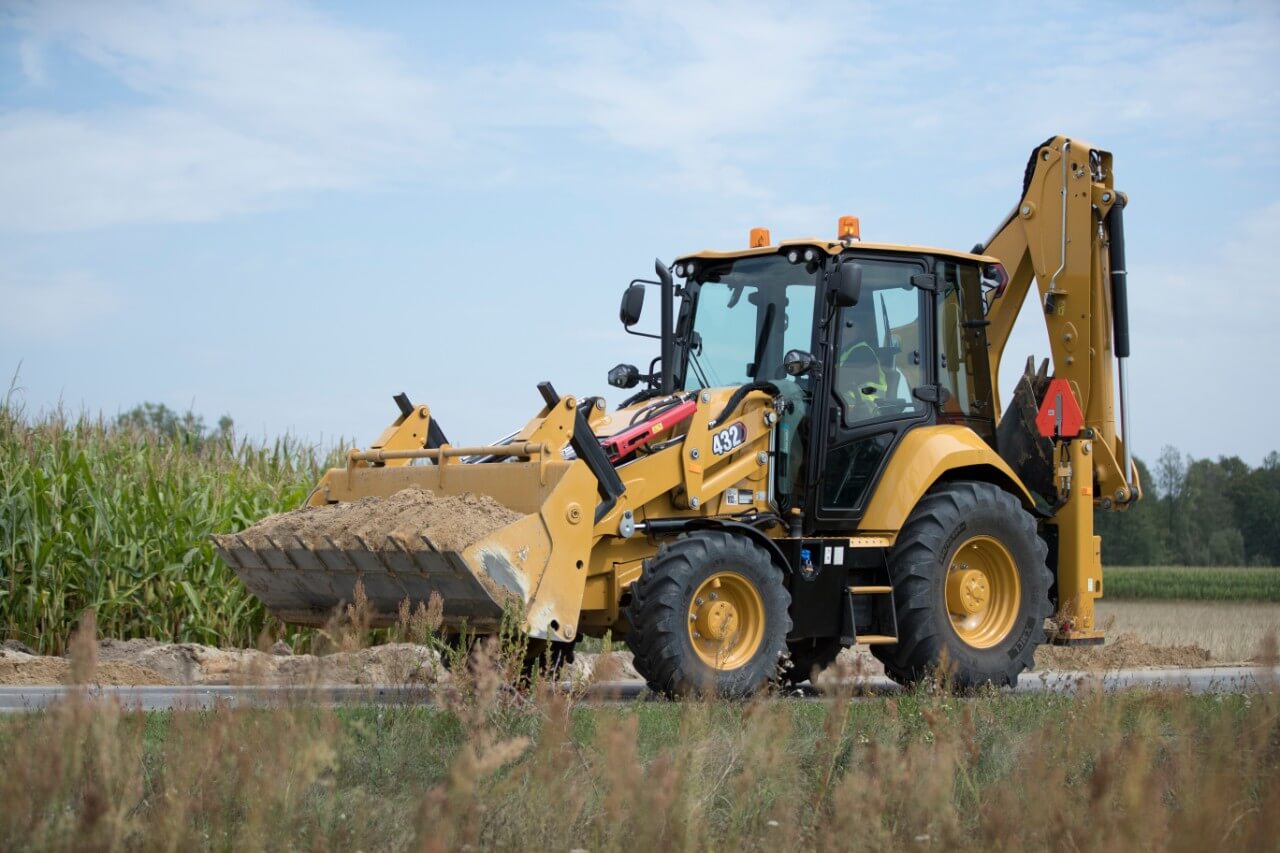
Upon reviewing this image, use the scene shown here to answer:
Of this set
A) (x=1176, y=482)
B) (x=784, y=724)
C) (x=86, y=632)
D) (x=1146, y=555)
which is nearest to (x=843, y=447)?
(x=784, y=724)

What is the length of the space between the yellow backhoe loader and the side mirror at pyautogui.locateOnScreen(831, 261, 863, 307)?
16 millimetres

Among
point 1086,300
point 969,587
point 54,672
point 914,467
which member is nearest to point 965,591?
point 969,587

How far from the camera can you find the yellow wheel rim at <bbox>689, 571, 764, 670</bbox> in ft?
32.9

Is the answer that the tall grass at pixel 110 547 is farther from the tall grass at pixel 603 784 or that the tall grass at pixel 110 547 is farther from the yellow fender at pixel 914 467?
the tall grass at pixel 603 784

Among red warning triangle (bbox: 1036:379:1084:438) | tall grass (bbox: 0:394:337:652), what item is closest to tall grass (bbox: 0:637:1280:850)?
red warning triangle (bbox: 1036:379:1084:438)

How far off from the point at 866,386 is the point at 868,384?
3cm

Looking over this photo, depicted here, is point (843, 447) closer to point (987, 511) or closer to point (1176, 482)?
point (987, 511)

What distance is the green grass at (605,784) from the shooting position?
4.37 metres

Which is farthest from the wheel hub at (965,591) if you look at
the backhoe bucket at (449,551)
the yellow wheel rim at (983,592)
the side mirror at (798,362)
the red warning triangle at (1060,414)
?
the backhoe bucket at (449,551)

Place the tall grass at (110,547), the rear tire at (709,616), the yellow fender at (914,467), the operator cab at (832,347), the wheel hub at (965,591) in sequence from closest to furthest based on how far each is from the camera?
1. the rear tire at (709,616)
2. the operator cab at (832,347)
3. the yellow fender at (914,467)
4. the wheel hub at (965,591)
5. the tall grass at (110,547)

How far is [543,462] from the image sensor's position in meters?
9.88

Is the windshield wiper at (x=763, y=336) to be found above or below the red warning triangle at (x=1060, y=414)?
above

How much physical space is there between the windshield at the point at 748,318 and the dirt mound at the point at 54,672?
4834 millimetres

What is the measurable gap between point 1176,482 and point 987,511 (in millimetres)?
44653
